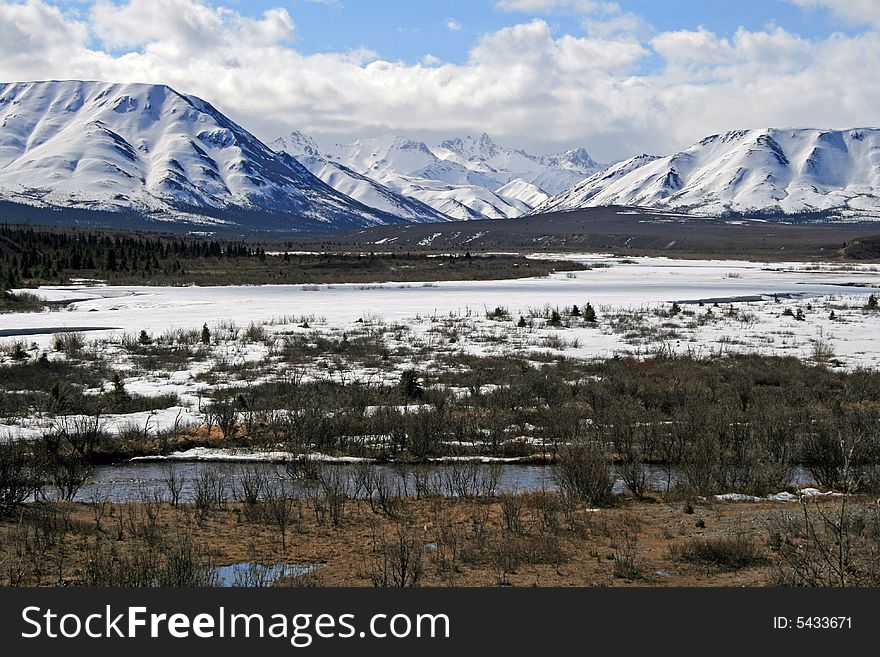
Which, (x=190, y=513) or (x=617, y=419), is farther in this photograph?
(x=617, y=419)

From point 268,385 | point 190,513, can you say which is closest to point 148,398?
point 268,385

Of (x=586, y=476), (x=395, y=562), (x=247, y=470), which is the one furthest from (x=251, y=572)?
(x=586, y=476)

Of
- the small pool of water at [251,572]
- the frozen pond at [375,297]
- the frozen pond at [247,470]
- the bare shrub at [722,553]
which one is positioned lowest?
the frozen pond at [247,470]

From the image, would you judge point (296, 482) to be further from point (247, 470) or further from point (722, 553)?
point (722, 553)

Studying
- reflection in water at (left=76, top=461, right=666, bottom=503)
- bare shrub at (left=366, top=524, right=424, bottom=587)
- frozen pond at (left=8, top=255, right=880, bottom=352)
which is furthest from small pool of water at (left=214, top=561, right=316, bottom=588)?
frozen pond at (left=8, top=255, right=880, bottom=352)

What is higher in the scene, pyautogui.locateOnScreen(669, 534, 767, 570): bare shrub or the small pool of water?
pyautogui.locateOnScreen(669, 534, 767, 570): bare shrub

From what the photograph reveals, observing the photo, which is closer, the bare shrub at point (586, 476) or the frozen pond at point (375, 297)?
the bare shrub at point (586, 476)

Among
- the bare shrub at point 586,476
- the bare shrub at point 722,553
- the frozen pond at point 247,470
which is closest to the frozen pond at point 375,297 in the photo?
the frozen pond at point 247,470

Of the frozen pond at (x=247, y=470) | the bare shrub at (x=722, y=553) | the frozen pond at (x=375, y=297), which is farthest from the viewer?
the frozen pond at (x=375, y=297)

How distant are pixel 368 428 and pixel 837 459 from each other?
411 inches

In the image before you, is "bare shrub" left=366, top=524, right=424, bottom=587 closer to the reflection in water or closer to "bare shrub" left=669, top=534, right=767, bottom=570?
the reflection in water

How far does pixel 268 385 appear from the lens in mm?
25172

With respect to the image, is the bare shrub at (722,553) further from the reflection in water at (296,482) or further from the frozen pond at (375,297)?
the frozen pond at (375,297)

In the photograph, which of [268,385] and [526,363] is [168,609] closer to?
[268,385]
